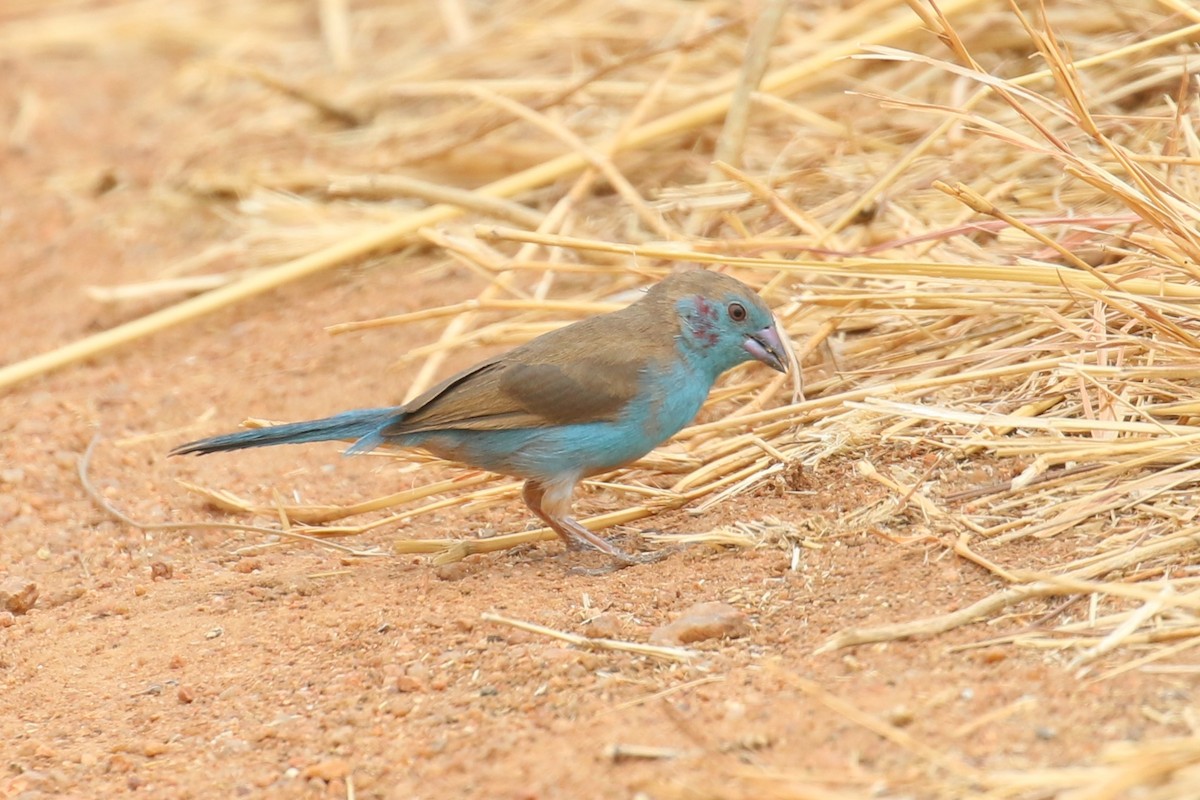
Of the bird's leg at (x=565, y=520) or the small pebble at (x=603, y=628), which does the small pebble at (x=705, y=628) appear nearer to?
the small pebble at (x=603, y=628)

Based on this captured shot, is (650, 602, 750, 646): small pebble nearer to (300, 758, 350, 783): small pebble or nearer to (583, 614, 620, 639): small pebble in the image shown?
(583, 614, 620, 639): small pebble

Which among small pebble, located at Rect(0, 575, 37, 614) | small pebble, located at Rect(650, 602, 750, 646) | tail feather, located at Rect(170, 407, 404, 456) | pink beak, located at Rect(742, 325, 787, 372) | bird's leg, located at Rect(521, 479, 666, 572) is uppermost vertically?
pink beak, located at Rect(742, 325, 787, 372)

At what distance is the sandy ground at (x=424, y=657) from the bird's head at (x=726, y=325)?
0.39m

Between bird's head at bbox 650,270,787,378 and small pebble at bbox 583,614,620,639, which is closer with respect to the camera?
small pebble at bbox 583,614,620,639

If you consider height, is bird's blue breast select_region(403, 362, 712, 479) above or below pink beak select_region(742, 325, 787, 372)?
below

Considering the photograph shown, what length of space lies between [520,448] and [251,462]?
4.94 ft

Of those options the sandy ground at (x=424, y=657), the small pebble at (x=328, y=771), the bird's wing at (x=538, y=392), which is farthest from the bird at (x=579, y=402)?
the small pebble at (x=328, y=771)

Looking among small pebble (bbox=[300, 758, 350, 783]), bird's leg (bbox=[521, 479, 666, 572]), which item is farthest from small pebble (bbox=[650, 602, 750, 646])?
small pebble (bbox=[300, 758, 350, 783])

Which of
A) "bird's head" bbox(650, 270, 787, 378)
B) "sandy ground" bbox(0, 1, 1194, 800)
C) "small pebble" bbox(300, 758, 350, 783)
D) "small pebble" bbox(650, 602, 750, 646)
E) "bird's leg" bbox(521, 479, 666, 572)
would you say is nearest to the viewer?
"sandy ground" bbox(0, 1, 1194, 800)

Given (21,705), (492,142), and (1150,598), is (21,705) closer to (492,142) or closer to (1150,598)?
(1150,598)

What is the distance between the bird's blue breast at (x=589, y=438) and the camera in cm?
398

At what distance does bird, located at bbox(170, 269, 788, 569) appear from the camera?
3986 millimetres

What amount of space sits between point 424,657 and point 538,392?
2.99ft

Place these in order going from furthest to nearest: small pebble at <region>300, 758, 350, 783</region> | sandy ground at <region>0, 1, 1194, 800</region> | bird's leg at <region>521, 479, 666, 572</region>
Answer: bird's leg at <region>521, 479, 666, 572</region>
small pebble at <region>300, 758, 350, 783</region>
sandy ground at <region>0, 1, 1194, 800</region>
